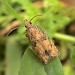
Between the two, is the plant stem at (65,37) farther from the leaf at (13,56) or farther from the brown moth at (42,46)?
the brown moth at (42,46)

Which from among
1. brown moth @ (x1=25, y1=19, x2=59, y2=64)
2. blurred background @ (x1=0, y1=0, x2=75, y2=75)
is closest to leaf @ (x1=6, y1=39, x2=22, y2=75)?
blurred background @ (x1=0, y1=0, x2=75, y2=75)

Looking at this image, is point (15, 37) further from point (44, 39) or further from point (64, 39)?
point (44, 39)

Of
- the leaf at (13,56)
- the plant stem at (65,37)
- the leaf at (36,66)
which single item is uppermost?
the leaf at (36,66)

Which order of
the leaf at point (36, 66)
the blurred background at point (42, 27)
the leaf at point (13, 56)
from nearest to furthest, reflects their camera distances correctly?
the leaf at point (36, 66)
the blurred background at point (42, 27)
the leaf at point (13, 56)

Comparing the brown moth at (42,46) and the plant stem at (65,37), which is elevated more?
the brown moth at (42,46)

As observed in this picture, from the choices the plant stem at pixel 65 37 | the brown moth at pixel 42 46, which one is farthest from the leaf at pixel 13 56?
the brown moth at pixel 42 46

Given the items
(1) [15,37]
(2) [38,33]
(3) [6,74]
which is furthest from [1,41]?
(2) [38,33]
